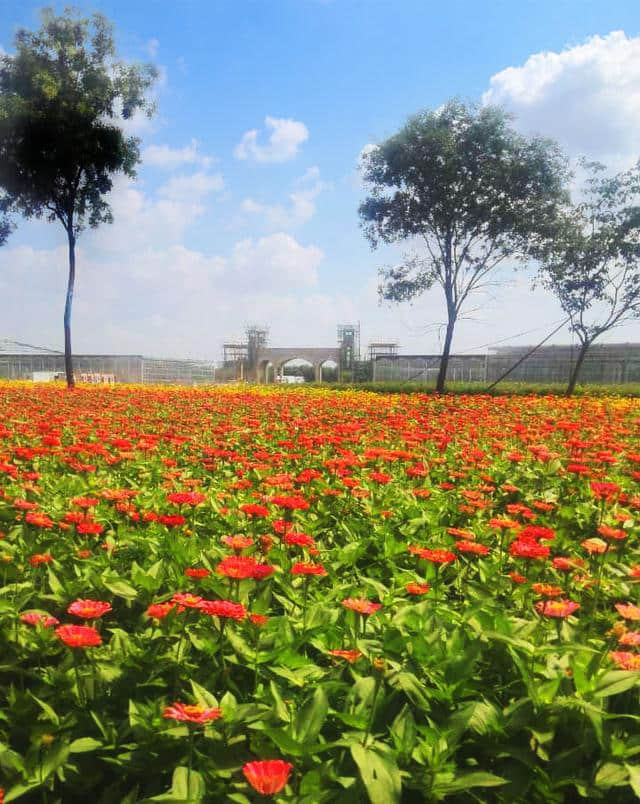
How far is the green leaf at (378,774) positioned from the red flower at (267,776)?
0.23 meters

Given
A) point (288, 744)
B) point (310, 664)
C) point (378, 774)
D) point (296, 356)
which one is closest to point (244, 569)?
point (310, 664)

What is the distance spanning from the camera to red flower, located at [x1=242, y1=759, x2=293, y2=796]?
41.6 inches

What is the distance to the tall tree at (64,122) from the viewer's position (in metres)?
16.3

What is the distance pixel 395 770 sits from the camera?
1.27 meters

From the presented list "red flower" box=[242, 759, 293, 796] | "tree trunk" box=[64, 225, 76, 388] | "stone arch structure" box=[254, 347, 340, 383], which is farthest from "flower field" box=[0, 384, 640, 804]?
"stone arch structure" box=[254, 347, 340, 383]

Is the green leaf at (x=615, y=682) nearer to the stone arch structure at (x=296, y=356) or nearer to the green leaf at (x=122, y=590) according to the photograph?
the green leaf at (x=122, y=590)

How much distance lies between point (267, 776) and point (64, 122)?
18822 millimetres

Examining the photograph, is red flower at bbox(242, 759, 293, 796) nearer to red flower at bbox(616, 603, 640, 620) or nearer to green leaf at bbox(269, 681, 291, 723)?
green leaf at bbox(269, 681, 291, 723)

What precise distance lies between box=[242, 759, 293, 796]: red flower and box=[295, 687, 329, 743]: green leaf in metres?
0.28

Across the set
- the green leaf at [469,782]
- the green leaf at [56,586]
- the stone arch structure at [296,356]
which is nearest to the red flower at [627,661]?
the green leaf at [469,782]

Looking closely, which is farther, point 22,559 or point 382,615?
point 22,559

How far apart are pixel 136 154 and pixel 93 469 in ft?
55.4

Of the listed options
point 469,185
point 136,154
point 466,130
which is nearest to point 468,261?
point 469,185

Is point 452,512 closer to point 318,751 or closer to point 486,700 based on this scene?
point 486,700
